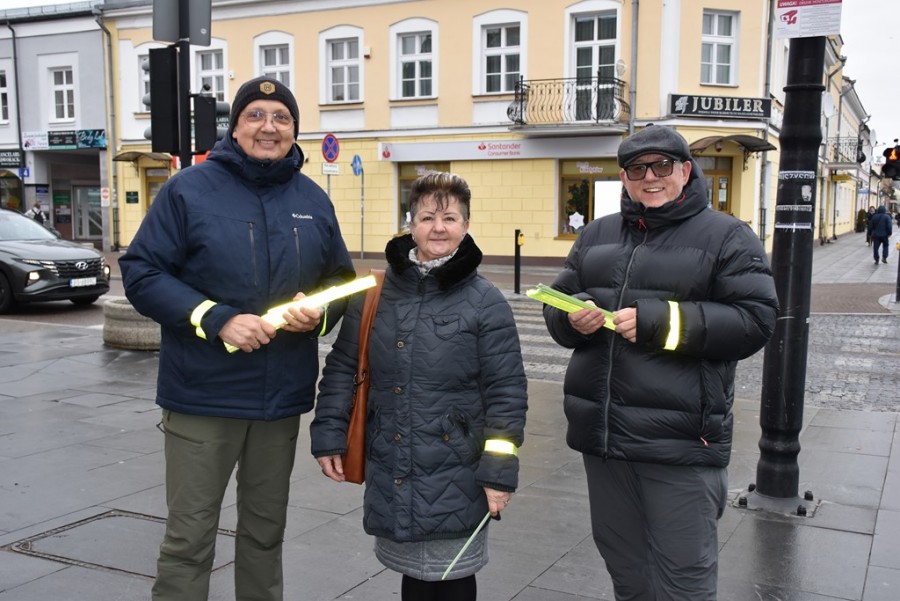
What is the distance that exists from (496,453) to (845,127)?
6070 centimetres

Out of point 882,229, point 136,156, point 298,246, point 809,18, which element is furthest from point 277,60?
point 298,246

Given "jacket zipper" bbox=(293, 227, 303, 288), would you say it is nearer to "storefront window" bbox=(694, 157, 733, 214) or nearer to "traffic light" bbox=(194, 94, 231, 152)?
"traffic light" bbox=(194, 94, 231, 152)

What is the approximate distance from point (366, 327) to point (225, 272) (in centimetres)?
52

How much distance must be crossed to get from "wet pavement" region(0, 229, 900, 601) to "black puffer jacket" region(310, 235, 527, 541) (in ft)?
3.35

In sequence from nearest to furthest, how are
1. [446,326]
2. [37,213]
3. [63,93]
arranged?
[446,326] → [37,213] → [63,93]

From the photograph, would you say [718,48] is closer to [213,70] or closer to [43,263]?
[213,70]

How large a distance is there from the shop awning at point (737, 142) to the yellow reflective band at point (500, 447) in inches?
792

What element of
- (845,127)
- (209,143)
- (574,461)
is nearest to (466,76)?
(209,143)

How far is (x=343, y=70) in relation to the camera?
83.5ft

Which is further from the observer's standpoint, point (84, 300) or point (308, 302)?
point (84, 300)

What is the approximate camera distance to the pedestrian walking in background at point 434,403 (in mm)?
2779

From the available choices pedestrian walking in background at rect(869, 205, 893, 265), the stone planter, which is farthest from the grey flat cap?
pedestrian walking in background at rect(869, 205, 893, 265)

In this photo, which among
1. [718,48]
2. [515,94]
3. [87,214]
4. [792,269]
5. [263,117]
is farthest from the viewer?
[87,214]

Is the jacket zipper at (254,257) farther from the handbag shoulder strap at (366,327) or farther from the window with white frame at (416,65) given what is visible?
the window with white frame at (416,65)
